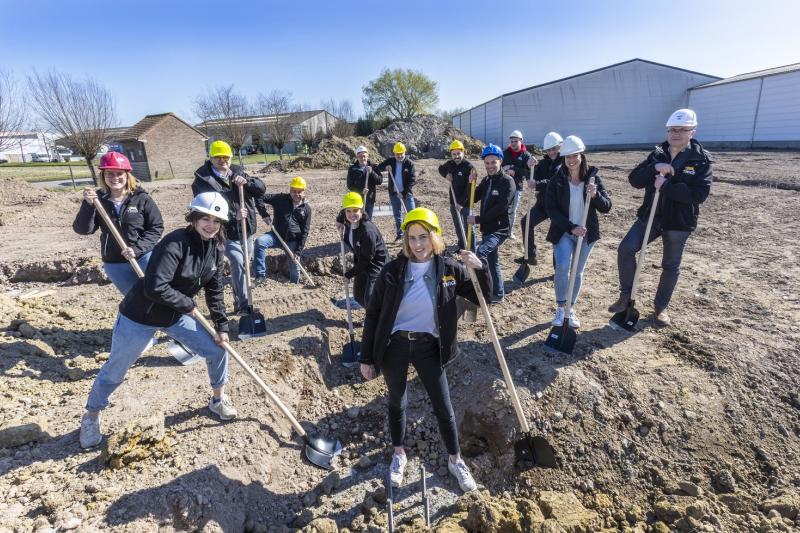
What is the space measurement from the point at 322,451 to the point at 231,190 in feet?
11.6

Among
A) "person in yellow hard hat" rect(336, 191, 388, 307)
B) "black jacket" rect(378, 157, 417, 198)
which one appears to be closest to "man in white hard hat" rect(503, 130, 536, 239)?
"black jacket" rect(378, 157, 417, 198)

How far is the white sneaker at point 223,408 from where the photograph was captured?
3.70 m

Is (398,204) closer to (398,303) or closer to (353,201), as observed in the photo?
(353,201)

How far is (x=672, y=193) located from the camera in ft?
14.4

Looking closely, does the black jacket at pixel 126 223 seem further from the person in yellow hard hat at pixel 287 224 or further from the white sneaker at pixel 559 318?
the white sneaker at pixel 559 318

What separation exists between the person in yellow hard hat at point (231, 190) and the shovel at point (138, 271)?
92 centimetres

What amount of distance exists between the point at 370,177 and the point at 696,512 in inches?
284

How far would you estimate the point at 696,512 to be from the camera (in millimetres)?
2932

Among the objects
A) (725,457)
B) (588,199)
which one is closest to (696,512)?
(725,457)

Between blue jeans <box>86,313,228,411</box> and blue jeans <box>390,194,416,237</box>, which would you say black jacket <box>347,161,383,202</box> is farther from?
blue jeans <box>86,313,228,411</box>

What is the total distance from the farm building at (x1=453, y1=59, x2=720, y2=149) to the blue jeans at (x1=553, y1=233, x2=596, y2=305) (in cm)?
3006

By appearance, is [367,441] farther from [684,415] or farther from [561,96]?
[561,96]

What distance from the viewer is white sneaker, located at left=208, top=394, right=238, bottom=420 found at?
3.70 metres

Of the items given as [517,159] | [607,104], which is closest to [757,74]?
[607,104]
